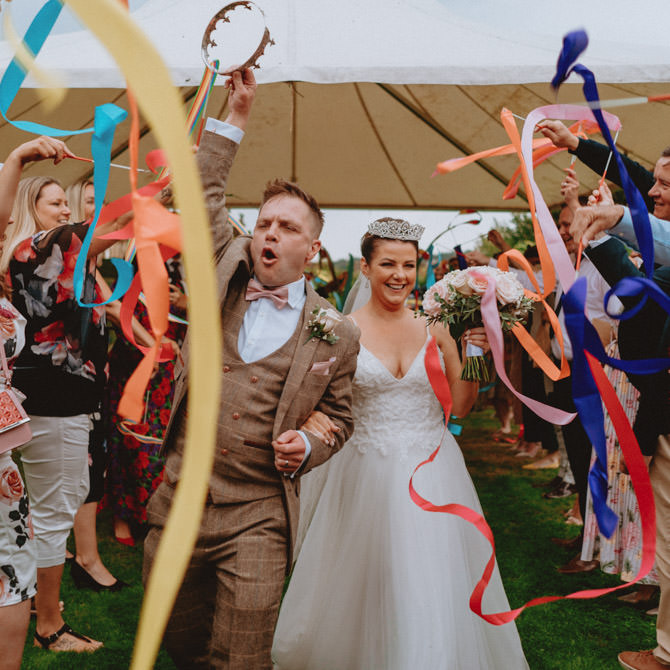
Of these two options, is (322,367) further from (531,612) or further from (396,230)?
(531,612)

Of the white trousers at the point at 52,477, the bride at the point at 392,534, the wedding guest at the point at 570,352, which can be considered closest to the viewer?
the bride at the point at 392,534

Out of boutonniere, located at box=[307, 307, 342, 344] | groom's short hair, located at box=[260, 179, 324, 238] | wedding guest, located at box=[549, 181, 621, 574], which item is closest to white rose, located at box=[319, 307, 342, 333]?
boutonniere, located at box=[307, 307, 342, 344]

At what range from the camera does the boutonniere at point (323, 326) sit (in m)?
2.41

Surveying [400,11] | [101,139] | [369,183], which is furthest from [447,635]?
[369,183]

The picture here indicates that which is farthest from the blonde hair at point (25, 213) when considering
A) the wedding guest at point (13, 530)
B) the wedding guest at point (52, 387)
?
the wedding guest at point (13, 530)

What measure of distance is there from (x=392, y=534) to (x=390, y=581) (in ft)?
0.66

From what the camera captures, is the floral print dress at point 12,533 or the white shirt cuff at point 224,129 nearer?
the floral print dress at point 12,533

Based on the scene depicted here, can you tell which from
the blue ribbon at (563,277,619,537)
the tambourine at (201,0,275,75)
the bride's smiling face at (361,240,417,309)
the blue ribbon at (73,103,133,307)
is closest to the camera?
the blue ribbon at (73,103,133,307)

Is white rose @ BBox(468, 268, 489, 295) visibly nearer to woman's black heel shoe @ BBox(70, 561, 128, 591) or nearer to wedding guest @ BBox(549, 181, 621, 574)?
wedding guest @ BBox(549, 181, 621, 574)

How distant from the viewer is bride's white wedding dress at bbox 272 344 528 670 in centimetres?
277

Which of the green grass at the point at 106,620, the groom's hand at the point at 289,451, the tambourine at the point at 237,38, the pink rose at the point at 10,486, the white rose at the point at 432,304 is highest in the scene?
the tambourine at the point at 237,38

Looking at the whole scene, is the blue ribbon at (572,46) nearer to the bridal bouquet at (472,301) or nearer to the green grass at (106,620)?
the bridal bouquet at (472,301)

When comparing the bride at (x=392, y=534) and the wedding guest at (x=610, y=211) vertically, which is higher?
the wedding guest at (x=610, y=211)

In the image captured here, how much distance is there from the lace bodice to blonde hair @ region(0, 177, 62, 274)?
1.75 meters
